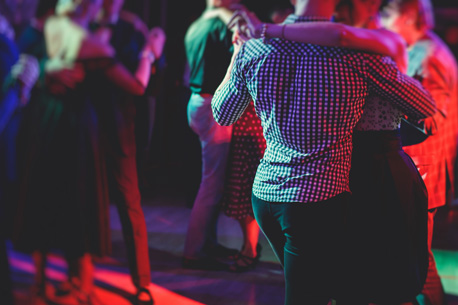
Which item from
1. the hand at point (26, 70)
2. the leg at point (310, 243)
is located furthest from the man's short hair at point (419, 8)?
the hand at point (26, 70)

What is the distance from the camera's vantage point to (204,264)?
2729 mm

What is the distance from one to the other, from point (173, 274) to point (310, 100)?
61.1 inches

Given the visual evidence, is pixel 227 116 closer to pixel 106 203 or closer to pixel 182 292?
pixel 106 203

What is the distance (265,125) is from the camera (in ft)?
5.09

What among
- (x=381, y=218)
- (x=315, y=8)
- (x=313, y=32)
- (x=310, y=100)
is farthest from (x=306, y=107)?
(x=381, y=218)

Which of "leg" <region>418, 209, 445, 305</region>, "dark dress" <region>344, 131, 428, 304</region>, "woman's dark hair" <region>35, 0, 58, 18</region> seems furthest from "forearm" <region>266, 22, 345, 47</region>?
"leg" <region>418, 209, 445, 305</region>

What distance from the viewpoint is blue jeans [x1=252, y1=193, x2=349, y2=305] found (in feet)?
4.83

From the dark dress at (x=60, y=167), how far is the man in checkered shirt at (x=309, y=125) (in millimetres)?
729

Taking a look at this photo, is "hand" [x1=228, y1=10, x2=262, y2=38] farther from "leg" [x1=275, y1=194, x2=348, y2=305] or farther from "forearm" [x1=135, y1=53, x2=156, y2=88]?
"leg" [x1=275, y1=194, x2=348, y2=305]

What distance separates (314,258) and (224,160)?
1305 millimetres

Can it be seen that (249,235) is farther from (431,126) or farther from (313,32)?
(313,32)

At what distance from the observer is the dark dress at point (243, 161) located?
8.79 ft

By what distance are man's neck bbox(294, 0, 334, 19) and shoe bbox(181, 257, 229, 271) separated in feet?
5.50

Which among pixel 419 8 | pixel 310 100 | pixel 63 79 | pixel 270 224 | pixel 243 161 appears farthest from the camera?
pixel 243 161
